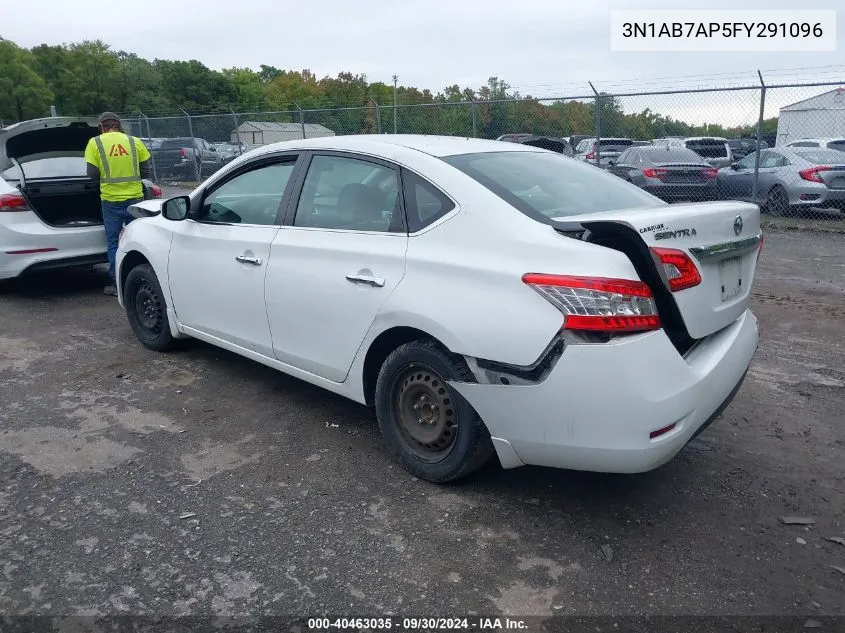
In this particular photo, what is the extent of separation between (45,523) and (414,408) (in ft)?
5.61

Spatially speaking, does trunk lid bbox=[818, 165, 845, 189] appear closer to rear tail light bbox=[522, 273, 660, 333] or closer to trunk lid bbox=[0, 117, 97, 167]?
trunk lid bbox=[0, 117, 97, 167]

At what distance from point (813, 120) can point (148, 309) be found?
2625cm

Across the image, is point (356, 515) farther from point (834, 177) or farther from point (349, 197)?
point (834, 177)

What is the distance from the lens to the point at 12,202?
7008mm

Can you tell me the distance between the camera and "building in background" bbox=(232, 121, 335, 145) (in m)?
19.7

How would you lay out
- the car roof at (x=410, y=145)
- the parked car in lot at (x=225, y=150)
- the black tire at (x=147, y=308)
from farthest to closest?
the parked car in lot at (x=225, y=150)
the black tire at (x=147, y=308)
the car roof at (x=410, y=145)

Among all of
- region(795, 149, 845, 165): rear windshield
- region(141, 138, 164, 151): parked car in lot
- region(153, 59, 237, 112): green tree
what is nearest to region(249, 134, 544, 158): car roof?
region(795, 149, 845, 165): rear windshield

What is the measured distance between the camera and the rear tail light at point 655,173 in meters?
13.3

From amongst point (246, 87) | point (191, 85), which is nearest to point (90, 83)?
point (191, 85)

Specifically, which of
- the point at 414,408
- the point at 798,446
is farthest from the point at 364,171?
the point at 798,446

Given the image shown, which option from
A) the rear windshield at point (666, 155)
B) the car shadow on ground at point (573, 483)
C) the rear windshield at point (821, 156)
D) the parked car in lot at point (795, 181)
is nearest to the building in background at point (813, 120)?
the rear windshield at point (821, 156)

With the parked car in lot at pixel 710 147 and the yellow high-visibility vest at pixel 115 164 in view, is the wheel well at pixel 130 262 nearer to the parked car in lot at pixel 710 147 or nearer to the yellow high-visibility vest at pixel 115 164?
the yellow high-visibility vest at pixel 115 164

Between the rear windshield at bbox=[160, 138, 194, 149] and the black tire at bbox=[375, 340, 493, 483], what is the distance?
19.6m

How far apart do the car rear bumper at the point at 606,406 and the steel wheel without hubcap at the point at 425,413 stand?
0.70 feet
